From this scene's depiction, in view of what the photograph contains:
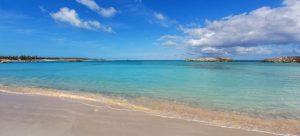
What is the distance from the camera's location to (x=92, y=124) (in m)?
6.80

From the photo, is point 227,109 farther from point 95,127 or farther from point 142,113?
point 95,127

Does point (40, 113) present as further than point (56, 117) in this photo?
→ Yes

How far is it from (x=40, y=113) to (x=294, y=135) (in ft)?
25.9

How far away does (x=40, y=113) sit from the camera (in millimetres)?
8055

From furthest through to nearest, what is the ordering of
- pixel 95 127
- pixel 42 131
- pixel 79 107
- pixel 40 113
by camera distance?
pixel 79 107 → pixel 40 113 → pixel 95 127 → pixel 42 131

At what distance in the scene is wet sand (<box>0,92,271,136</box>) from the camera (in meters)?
6.08

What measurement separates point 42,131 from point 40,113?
88.8 inches

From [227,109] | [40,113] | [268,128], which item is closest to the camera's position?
[268,128]

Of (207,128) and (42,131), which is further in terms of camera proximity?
(207,128)

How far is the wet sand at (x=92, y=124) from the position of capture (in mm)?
6078

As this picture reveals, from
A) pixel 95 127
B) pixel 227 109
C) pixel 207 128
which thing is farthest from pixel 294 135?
pixel 95 127

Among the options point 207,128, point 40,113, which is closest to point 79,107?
point 40,113

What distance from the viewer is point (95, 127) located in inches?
257

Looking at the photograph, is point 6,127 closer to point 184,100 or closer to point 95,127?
point 95,127
